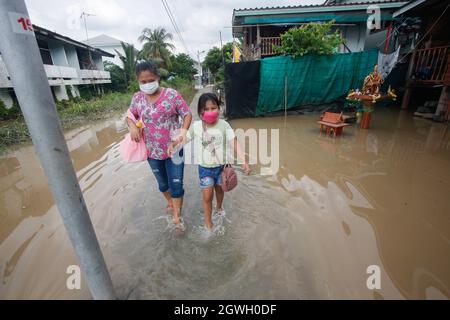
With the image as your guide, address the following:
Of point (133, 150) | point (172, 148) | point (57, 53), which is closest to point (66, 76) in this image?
point (57, 53)

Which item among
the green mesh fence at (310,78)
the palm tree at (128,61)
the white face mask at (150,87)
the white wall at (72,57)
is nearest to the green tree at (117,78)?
the palm tree at (128,61)

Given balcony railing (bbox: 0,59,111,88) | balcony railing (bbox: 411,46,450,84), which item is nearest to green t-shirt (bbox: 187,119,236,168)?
balcony railing (bbox: 411,46,450,84)

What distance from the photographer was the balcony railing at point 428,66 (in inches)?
296

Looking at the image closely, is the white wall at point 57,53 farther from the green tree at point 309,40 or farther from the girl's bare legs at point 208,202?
the girl's bare legs at point 208,202

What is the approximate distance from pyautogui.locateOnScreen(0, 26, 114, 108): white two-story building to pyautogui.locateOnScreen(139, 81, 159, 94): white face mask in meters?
11.9

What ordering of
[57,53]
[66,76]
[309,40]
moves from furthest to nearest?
[57,53]
[66,76]
[309,40]

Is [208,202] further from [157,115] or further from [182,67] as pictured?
[182,67]

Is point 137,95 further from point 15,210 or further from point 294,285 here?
point 15,210

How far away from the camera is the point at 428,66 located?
8.06 metres

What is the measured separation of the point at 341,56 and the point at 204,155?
27.7 feet

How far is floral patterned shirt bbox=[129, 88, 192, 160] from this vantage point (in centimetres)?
222

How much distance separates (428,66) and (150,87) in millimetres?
9933

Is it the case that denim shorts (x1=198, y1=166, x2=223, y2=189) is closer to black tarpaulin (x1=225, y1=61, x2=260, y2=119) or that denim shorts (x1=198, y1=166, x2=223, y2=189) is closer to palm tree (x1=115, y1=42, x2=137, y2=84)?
black tarpaulin (x1=225, y1=61, x2=260, y2=119)
